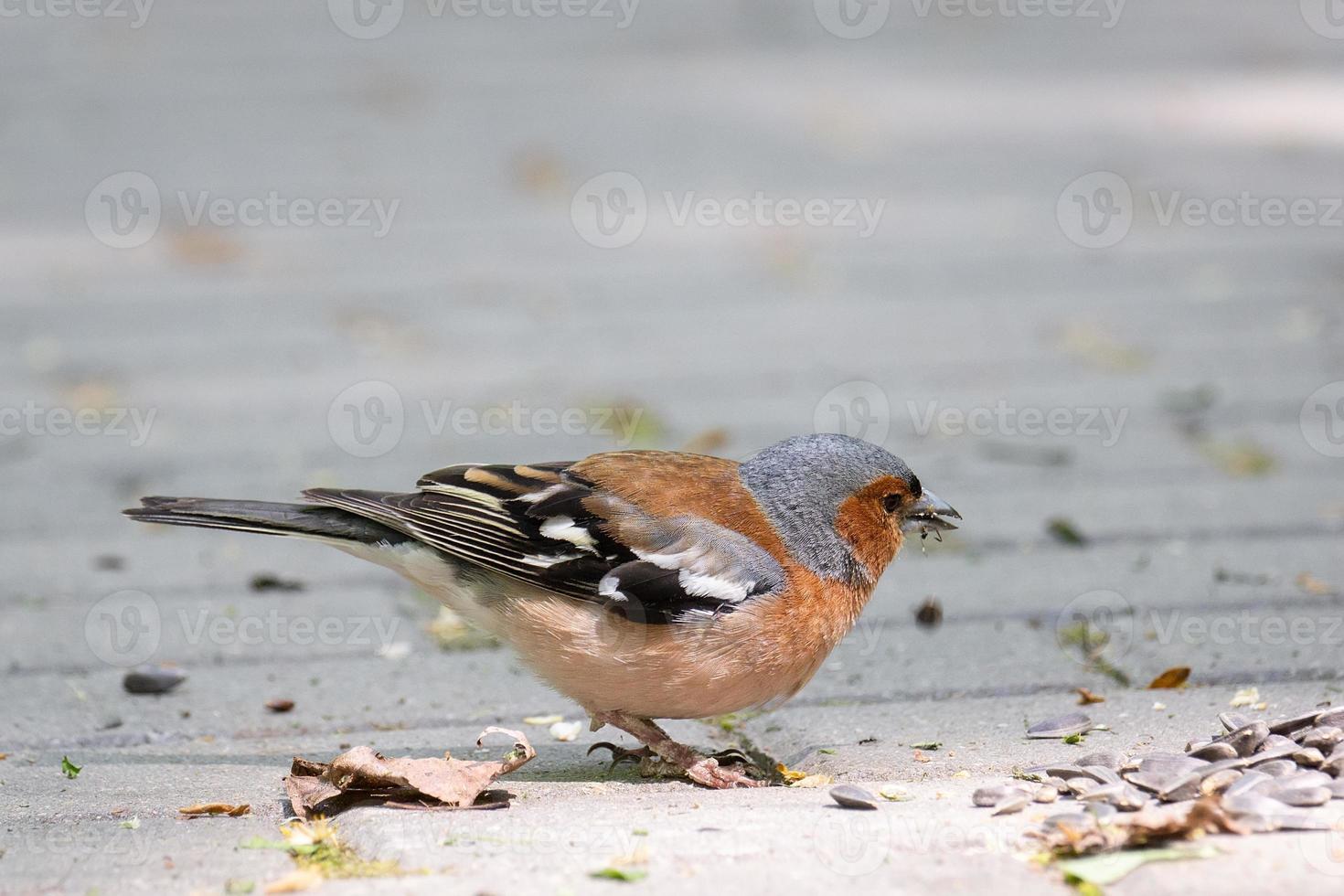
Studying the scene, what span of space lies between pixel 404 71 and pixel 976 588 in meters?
9.33

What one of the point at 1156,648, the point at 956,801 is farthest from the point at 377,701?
the point at 1156,648

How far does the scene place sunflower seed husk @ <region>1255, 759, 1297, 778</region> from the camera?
3.38 metres

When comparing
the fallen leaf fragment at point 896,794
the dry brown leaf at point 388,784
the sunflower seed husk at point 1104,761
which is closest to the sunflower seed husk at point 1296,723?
the sunflower seed husk at point 1104,761

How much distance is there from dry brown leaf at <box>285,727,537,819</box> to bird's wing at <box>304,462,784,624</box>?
650 mm

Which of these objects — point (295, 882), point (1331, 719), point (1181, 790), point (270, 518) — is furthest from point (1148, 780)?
point (270, 518)

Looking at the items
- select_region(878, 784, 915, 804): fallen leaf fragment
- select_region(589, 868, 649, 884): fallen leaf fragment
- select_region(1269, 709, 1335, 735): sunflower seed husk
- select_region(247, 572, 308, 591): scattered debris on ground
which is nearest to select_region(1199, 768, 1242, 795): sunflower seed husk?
select_region(1269, 709, 1335, 735): sunflower seed husk

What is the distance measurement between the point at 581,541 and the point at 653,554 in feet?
0.62

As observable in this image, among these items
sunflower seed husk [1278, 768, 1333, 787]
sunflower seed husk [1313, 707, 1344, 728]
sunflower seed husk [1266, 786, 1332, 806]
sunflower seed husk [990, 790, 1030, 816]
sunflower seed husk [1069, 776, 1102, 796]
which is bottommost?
sunflower seed husk [990, 790, 1030, 816]

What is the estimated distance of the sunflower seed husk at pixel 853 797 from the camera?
3.37m

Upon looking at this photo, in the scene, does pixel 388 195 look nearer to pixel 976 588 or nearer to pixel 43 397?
pixel 43 397

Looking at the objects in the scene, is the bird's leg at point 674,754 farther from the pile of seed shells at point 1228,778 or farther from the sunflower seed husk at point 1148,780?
the sunflower seed husk at point 1148,780

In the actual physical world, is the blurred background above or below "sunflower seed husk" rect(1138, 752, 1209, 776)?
above

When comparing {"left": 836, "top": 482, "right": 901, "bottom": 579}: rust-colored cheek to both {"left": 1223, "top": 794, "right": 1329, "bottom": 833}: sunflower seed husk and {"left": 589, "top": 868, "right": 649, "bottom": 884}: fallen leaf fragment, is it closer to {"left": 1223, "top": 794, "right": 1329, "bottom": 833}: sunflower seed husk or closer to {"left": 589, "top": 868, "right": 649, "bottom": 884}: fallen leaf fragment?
{"left": 1223, "top": 794, "right": 1329, "bottom": 833}: sunflower seed husk

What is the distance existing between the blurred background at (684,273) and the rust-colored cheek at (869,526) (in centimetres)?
51
